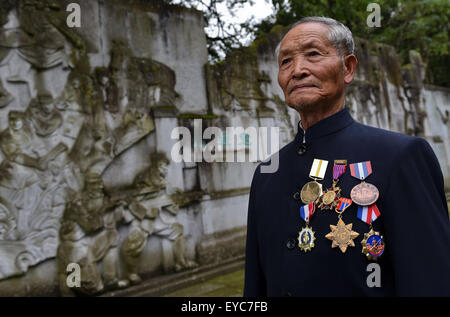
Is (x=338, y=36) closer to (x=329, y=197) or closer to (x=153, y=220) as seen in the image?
(x=329, y=197)

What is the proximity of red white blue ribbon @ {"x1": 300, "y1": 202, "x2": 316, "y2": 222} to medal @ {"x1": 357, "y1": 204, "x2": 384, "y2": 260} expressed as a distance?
189 millimetres

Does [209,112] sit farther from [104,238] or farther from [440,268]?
[440,268]

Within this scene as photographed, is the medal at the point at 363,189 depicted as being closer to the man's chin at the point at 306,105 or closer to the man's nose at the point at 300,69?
the man's chin at the point at 306,105

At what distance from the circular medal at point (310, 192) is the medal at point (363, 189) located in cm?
12

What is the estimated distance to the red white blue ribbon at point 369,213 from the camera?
125 centimetres

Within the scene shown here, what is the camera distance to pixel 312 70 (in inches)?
55.9

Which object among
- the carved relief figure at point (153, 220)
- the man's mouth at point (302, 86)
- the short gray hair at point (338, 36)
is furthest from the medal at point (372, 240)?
the carved relief figure at point (153, 220)

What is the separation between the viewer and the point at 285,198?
5.00ft

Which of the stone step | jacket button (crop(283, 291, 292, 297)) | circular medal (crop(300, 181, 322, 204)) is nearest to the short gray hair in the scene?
circular medal (crop(300, 181, 322, 204))

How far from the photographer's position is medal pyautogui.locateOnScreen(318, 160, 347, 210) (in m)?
1.36

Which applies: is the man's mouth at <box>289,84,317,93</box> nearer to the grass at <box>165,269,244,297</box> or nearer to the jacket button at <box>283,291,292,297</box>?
the jacket button at <box>283,291,292,297</box>

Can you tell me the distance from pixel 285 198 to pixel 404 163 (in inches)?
17.7

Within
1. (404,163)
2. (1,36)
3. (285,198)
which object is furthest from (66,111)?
(404,163)

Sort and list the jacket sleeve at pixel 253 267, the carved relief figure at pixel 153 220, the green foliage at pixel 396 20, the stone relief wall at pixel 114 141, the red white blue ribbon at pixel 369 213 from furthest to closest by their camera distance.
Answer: the green foliage at pixel 396 20
the carved relief figure at pixel 153 220
the stone relief wall at pixel 114 141
the jacket sleeve at pixel 253 267
the red white blue ribbon at pixel 369 213
